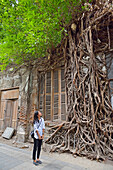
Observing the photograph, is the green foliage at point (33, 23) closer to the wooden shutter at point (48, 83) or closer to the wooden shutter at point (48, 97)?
the wooden shutter at point (48, 83)

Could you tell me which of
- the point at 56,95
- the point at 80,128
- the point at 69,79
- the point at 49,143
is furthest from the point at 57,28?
the point at 49,143

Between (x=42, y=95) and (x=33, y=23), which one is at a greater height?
(x=33, y=23)

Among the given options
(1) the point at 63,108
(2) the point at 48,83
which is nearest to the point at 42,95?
(2) the point at 48,83

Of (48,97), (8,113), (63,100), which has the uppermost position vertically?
(48,97)

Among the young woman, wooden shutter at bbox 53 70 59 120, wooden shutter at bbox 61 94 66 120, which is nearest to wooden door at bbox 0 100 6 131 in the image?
wooden shutter at bbox 53 70 59 120

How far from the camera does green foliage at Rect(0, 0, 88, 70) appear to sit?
4191 mm

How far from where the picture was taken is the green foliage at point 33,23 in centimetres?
419

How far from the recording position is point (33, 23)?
420 cm

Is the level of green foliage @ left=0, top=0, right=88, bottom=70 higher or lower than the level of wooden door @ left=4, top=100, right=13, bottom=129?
higher

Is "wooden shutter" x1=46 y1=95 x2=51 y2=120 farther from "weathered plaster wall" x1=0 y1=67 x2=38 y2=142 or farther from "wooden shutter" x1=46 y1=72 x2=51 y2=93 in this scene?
"weathered plaster wall" x1=0 y1=67 x2=38 y2=142

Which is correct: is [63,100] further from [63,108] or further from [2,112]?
[2,112]

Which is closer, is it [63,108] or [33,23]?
[33,23]

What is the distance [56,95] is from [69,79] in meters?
0.85

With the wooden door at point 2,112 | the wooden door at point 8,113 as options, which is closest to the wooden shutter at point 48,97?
the wooden door at point 8,113
